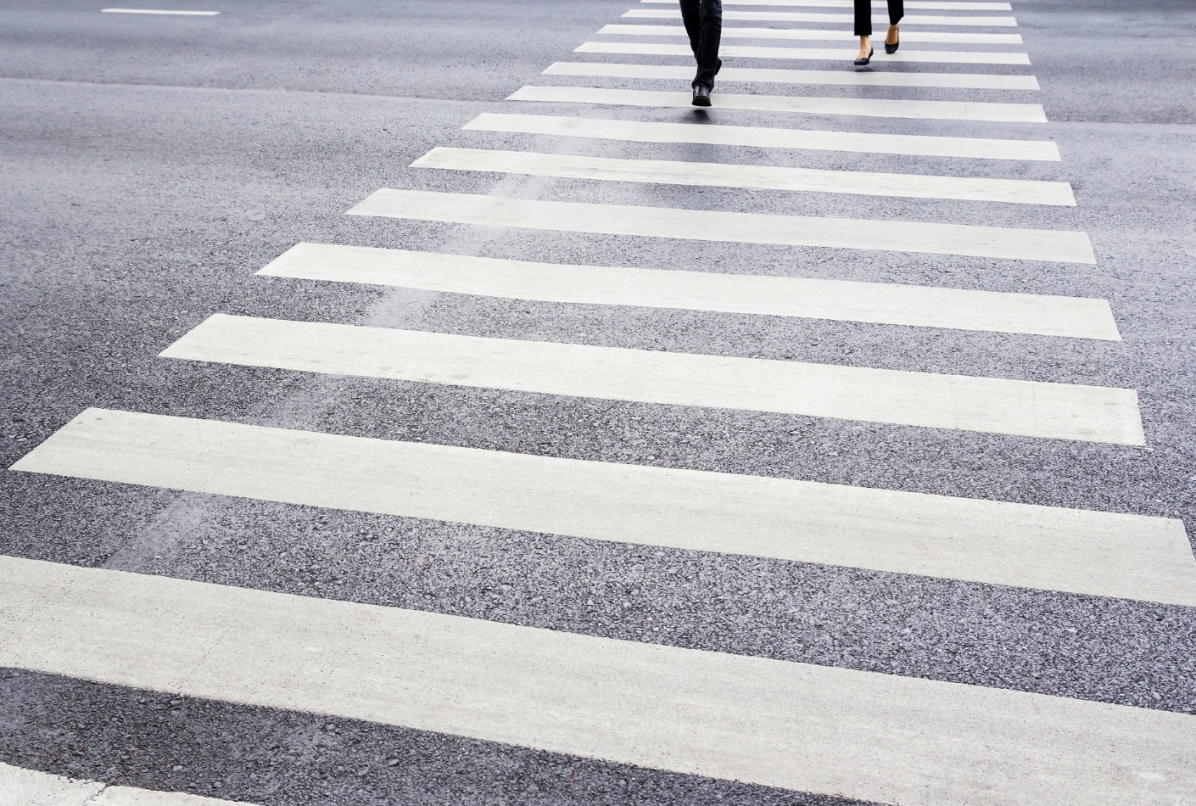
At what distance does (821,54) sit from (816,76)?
95 cm

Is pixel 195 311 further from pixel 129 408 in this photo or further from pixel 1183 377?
pixel 1183 377

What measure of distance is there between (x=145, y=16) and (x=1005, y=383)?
1214 cm

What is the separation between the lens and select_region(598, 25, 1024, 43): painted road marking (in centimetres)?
1178

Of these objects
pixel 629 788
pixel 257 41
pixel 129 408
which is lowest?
pixel 629 788

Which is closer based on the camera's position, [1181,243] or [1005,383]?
[1005,383]

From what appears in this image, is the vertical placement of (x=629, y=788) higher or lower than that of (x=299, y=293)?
lower

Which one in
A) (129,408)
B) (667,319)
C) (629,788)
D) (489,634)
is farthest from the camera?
(667,319)

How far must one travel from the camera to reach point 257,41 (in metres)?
12.2

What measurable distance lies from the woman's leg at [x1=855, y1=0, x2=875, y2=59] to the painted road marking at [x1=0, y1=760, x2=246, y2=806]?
9346 millimetres

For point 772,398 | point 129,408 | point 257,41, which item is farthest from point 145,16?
point 772,398

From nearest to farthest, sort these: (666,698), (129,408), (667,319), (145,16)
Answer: (666,698), (129,408), (667,319), (145,16)

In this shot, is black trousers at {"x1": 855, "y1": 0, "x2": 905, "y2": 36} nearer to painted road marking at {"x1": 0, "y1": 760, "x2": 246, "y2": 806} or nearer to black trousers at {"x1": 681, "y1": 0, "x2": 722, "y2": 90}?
black trousers at {"x1": 681, "y1": 0, "x2": 722, "y2": 90}

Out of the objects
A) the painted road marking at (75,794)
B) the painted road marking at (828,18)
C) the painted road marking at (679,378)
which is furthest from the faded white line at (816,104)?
the painted road marking at (75,794)

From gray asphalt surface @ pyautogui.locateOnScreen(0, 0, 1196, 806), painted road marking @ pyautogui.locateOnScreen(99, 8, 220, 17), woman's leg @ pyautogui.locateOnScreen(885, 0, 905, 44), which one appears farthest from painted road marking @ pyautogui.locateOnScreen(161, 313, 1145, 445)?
painted road marking @ pyautogui.locateOnScreen(99, 8, 220, 17)
